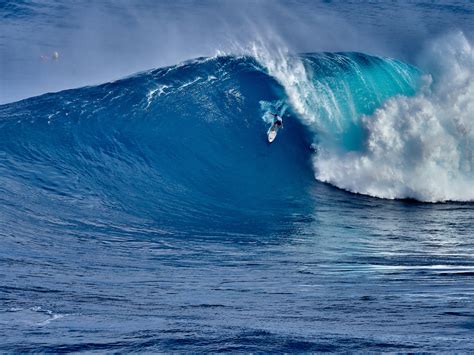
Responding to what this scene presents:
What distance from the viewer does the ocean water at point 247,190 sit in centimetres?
703

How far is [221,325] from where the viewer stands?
22.3ft

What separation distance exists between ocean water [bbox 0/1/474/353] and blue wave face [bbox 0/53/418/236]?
5cm

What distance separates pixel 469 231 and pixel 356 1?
22.1 metres

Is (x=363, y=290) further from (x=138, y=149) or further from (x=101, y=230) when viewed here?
(x=138, y=149)

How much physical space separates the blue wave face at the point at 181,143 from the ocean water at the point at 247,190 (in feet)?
0.18

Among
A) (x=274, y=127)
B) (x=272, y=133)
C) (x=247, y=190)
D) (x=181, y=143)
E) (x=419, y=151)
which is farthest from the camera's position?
(x=274, y=127)

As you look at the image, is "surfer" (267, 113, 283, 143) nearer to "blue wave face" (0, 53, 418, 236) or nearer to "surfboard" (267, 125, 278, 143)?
"surfboard" (267, 125, 278, 143)

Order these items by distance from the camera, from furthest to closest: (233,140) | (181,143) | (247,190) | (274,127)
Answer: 1. (274,127)
2. (233,140)
3. (181,143)
4. (247,190)

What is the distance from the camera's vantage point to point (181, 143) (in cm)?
1780

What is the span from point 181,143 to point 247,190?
2.30 meters

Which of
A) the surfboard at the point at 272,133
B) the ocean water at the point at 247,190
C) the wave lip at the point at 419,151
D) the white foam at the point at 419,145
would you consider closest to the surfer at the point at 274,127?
the surfboard at the point at 272,133

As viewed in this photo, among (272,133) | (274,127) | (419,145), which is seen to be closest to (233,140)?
(272,133)

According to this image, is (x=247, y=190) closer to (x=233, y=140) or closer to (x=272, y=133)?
(x=233, y=140)

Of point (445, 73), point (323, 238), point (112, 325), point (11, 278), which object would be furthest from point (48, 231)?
point (445, 73)
